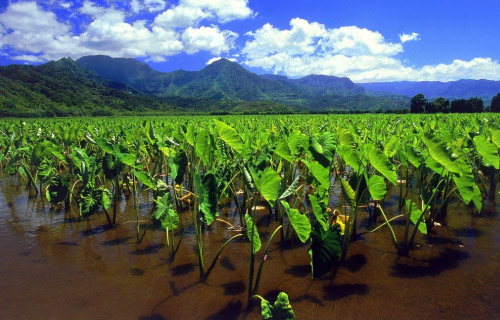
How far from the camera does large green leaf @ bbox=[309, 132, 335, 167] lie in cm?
233

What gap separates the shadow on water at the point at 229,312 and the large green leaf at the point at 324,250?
503 mm

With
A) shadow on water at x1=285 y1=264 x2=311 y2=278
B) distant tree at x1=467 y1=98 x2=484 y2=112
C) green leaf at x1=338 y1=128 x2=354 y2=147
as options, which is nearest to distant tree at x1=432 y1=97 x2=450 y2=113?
distant tree at x1=467 y1=98 x2=484 y2=112

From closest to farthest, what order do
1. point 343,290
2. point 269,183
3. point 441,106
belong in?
point 269,183 < point 343,290 < point 441,106

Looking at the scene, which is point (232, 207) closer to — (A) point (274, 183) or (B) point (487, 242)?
(A) point (274, 183)

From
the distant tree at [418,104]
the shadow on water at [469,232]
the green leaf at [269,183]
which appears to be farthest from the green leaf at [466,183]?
Result: the distant tree at [418,104]

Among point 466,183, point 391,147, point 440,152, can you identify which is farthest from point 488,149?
point 440,152

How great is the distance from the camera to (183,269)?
2314mm

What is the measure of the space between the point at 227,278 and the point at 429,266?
1.53 meters

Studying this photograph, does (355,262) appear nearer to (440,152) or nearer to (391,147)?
(440,152)

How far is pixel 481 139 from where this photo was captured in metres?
2.48

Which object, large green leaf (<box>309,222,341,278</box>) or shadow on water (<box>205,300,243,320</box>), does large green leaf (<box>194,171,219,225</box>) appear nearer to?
shadow on water (<box>205,300,243,320</box>)

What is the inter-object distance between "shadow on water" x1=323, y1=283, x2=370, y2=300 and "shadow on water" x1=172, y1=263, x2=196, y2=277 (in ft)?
3.27

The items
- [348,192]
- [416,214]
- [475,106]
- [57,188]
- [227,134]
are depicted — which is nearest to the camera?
[348,192]

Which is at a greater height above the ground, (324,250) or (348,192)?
(348,192)
